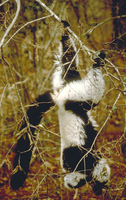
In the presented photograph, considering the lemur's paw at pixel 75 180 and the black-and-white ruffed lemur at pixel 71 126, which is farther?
the lemur's paw at pixel 75 180

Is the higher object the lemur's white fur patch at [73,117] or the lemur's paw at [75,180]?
the lemur's white fur patch at [73,117]

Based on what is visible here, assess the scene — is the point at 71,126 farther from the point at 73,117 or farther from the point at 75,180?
the point at 75,180

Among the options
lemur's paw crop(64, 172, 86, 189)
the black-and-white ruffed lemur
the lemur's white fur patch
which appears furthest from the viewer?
lemur's paw crop(64, 172, 86, 189)

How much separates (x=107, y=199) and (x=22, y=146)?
144 centimetres

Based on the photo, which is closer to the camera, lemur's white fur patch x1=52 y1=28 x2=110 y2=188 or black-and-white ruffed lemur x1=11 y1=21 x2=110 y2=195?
lemur's white fur patch x1=52 y1=28 x2=110 y2=188

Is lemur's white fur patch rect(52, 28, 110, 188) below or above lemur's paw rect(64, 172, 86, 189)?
above

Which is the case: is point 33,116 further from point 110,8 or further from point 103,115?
point 110,8

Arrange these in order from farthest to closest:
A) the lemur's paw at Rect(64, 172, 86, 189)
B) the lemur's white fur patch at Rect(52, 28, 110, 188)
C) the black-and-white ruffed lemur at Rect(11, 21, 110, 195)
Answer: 1. the lemur's paw at Rect(64, 172, 86, 189)
2. the black-and-white ruffed lemur at Rect(11, 21, 110, 195)
3. the lemur's white fur patch at Rect(52, 28, 110, 188)

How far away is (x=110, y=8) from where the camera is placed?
328 centimetres

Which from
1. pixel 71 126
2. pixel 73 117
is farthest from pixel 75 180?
pixel 73 117

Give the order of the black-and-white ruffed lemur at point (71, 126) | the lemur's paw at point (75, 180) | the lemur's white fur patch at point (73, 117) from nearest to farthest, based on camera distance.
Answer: the lemur's white fur patch at point (73, 117) < the black-and-white ruffed lemur at point (71, 126) < the lemur's paw at point (75, 180)

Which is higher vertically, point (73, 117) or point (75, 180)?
point (73, 117)

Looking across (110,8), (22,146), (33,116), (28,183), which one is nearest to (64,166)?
(22,146)

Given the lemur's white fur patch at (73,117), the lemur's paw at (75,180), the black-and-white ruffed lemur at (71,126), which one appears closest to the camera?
the lemur's white fur patch at (73,117)
